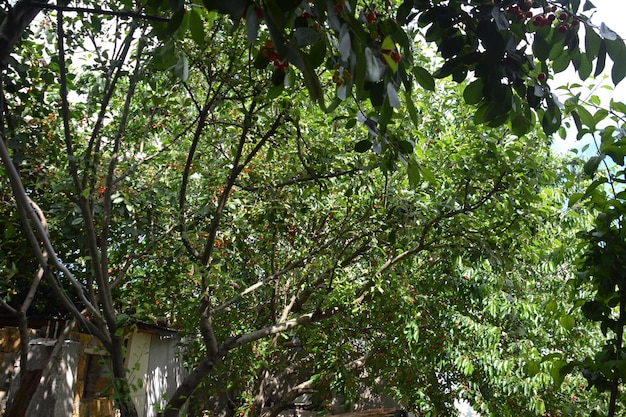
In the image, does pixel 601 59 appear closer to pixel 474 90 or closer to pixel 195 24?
pixel 474 90

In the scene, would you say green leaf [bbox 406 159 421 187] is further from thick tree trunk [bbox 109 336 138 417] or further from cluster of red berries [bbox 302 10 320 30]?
thick tree trunk [bbox 109 336 138 417]

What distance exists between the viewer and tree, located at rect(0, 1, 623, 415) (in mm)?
1292

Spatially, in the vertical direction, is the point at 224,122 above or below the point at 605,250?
above

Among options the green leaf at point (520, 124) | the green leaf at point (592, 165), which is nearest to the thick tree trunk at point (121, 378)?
the green leaf at point (520, 124)

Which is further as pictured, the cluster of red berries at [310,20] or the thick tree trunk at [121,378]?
the thick tree trunk at [121,378]

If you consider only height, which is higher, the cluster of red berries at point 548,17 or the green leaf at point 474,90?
the cluster of red berries at point 548,17

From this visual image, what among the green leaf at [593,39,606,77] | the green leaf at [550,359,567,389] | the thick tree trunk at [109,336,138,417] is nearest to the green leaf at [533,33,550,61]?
the green leaf at [593,39,606,77]

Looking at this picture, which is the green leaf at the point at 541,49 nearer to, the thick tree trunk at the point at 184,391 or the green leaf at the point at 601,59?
the green leaf at the point at 601,59

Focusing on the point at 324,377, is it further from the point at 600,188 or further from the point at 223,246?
the point at 600,188

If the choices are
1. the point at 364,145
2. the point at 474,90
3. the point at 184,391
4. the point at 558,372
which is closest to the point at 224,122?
the point at 184,391

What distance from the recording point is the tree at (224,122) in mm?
1292

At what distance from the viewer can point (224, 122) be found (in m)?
3.57

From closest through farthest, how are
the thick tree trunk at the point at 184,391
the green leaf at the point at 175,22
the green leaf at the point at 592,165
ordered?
the green leaf at the point at 175,22
the green leaf at the point at 592,165
the thick tree trunk at the point at 184,391

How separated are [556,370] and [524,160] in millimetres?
2014
